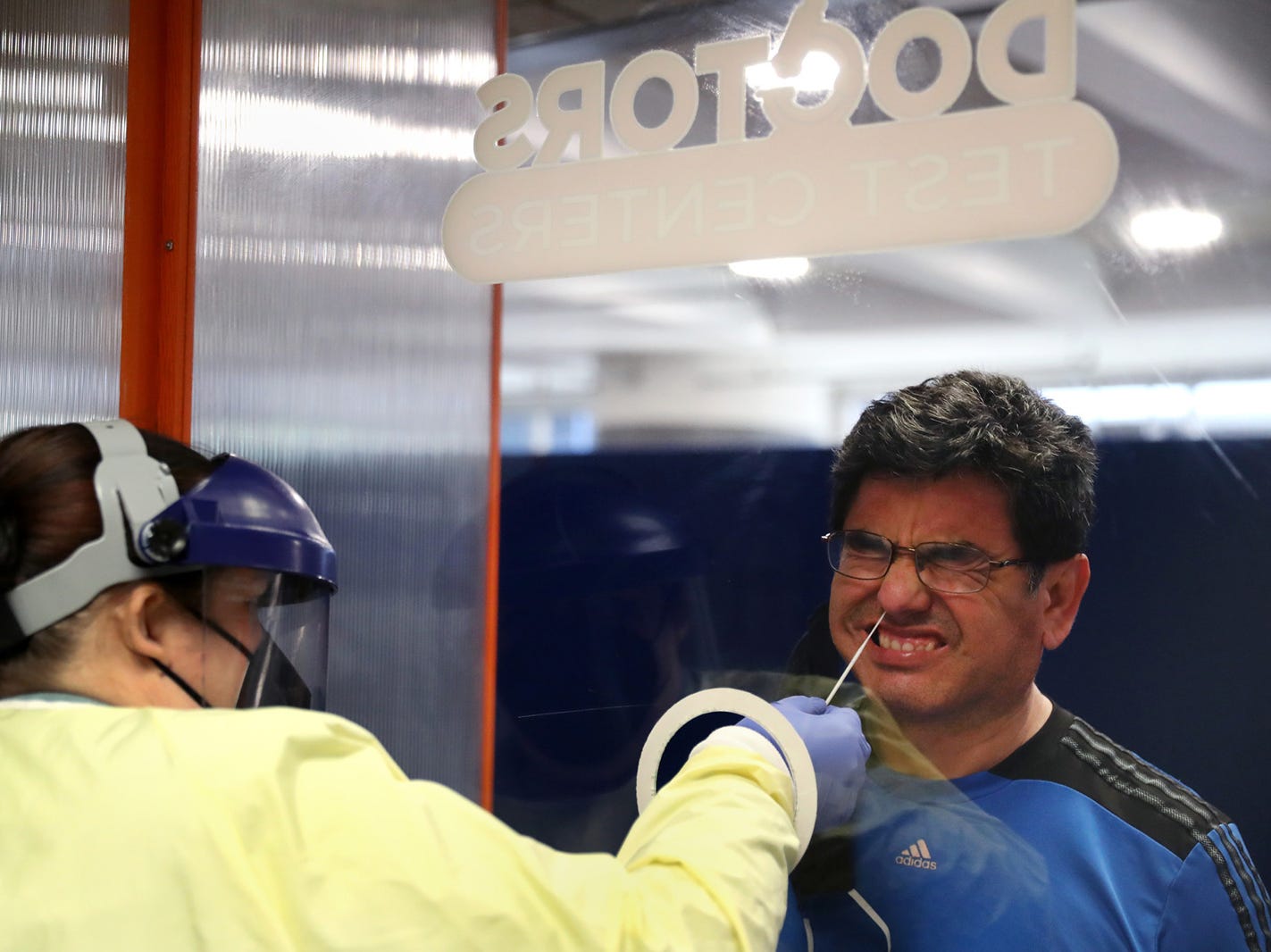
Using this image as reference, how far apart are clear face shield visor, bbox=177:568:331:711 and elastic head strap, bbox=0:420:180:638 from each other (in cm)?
9

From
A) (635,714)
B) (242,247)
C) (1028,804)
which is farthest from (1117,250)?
(242,247)

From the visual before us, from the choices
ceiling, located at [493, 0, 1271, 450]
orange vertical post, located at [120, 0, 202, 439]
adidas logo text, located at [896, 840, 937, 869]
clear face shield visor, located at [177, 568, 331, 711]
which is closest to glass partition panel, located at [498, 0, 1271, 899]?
ceiling, located at [493, 0, 1271, 450]

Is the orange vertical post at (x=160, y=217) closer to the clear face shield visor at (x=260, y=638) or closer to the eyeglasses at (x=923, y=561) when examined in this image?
the clear face shield visor at (x=260, y=638)

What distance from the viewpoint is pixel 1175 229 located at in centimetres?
180

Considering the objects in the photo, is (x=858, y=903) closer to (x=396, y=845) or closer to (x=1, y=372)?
(x=396, y=845)

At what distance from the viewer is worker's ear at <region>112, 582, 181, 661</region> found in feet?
5.16

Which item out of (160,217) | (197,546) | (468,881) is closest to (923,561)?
(468,881)

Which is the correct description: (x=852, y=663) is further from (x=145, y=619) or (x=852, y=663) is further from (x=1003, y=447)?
(x=145, y=619)

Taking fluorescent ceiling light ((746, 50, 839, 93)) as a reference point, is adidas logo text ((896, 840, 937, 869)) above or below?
below

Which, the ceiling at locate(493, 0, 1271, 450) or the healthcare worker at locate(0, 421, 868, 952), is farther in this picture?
the ceiling at locate(493, 0, 1271, 450)

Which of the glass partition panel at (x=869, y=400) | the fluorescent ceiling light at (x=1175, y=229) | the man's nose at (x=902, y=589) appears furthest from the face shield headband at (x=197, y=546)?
the fluorescent ceiling light at (x=1175, y=229)

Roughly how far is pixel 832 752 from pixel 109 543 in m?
1.04

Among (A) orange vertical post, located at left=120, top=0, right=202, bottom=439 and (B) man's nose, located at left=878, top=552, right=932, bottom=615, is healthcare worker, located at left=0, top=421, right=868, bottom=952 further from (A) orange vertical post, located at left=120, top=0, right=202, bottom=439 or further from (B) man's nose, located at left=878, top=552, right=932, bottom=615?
(A) orange vertical post, located at left=120, top=0, right=202, bottom=439

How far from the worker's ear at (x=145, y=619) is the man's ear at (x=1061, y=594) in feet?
3.81
